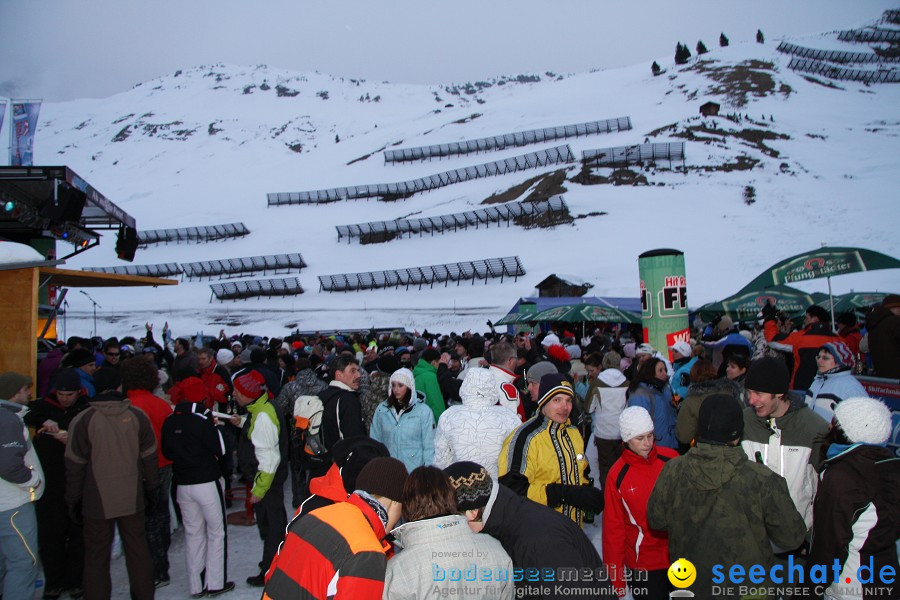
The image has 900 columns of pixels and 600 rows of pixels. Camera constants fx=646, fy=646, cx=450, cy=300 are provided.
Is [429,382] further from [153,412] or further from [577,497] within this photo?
[577,497]

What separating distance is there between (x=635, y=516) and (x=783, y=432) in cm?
109

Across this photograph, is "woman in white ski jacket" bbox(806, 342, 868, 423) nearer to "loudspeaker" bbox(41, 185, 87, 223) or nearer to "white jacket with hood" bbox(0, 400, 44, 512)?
"white jacket with hood" bbox(0, 400, 44, 512)

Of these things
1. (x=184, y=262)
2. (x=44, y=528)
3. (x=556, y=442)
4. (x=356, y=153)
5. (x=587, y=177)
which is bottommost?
(x=44, y=528)

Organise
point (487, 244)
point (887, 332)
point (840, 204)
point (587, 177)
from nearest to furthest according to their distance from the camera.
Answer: point (887, 332) → point (840, 204) → point (487, 244) → point (587, 177)

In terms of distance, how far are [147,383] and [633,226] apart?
105ft

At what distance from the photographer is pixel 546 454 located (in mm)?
3689

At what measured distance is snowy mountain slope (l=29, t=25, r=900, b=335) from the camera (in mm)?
30328

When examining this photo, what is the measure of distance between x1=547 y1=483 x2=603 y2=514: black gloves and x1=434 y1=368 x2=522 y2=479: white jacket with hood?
790mm

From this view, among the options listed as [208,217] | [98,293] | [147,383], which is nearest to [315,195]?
[208,217]

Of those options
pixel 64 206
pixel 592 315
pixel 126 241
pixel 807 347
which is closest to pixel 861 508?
pixel 807 347

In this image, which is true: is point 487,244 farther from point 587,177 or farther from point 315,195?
point 315,195

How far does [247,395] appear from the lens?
5.12 m

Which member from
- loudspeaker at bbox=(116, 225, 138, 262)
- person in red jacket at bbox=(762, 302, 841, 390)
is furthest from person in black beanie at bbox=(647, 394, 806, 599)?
loudspeaker at bbox=(116, 225, 138, 262)

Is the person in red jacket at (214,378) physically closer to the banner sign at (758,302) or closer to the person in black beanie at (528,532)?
the person in black beanie at (528,532)
